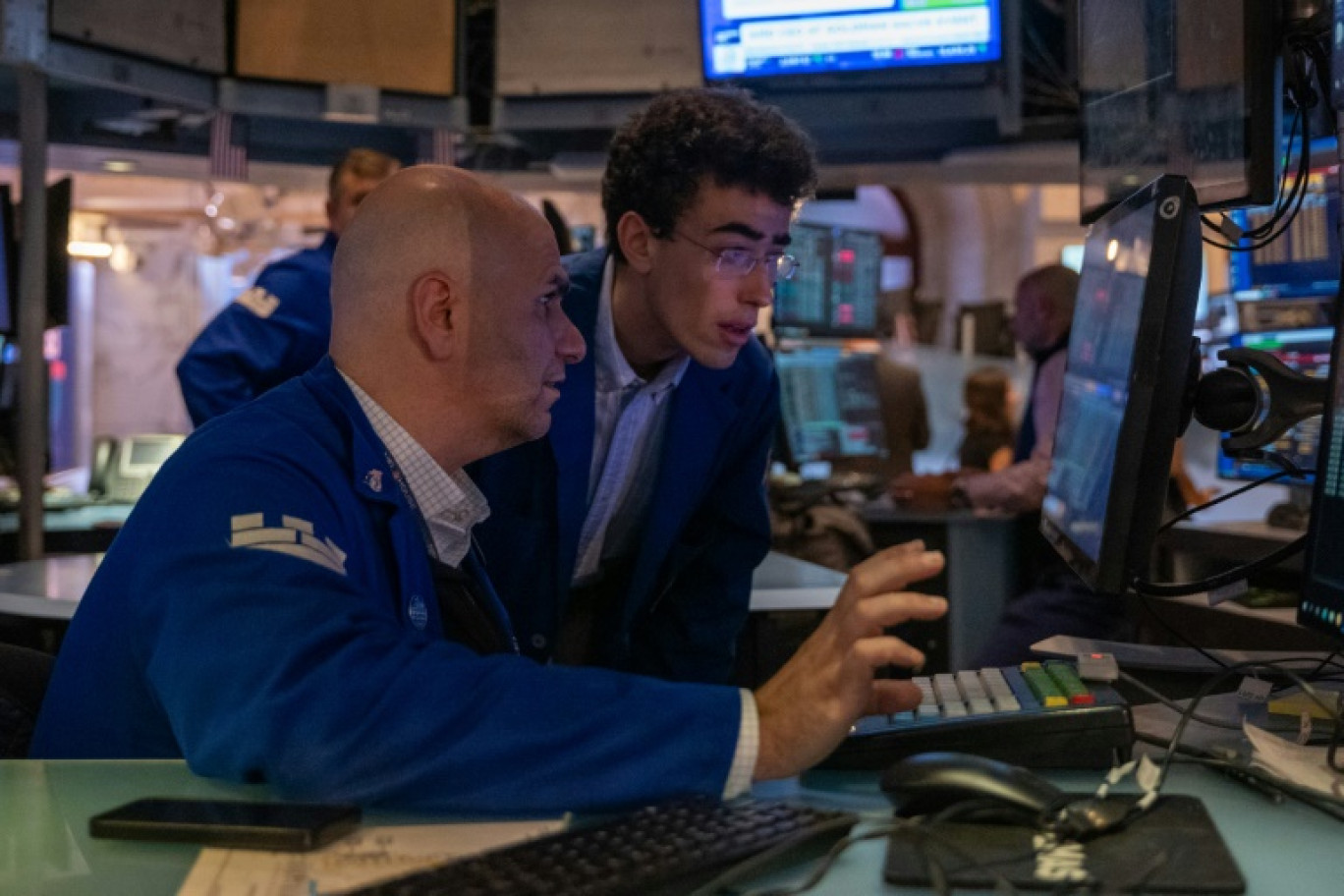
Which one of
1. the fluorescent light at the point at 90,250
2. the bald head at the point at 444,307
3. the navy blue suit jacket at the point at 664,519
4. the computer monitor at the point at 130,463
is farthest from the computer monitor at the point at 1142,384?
the fluorescent light at the point at 90,250

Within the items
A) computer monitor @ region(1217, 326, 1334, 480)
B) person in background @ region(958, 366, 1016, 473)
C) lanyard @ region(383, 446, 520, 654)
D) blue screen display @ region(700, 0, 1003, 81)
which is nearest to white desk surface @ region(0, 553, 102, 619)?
lanyard @ region(383, 446, 520, 654)

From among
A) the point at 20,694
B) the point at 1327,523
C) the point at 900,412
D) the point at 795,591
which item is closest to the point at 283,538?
the point at 20,694

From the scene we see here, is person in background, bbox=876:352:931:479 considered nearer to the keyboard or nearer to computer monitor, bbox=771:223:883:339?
computer monitor, bbox=771:223:883:339

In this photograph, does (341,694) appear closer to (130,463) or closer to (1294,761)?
(1294,761)

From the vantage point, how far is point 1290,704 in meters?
1.38

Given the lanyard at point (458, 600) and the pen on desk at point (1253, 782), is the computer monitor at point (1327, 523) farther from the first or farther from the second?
the lanyard at point (458, 600)

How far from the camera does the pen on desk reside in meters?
1.13

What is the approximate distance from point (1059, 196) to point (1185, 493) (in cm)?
627

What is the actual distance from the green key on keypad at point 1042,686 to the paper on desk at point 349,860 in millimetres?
468

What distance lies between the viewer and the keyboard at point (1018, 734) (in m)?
1.21

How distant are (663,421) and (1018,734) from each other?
1216 millimetres

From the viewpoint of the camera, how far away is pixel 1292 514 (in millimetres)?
3855

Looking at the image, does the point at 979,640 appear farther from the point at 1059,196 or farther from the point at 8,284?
the point at 1059,196

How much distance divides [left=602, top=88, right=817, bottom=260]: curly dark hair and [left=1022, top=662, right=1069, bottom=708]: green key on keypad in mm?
983
